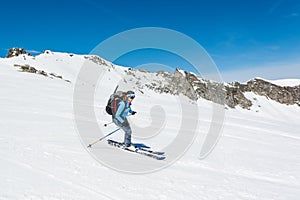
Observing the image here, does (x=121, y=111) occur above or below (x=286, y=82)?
below

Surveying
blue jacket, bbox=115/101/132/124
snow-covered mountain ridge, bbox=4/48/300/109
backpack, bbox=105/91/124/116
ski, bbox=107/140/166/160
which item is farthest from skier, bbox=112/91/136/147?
snow-covered mountain ridge, bbox=4/48/300/109

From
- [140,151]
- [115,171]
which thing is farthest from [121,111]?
[115,171]

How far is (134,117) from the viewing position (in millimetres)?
18297

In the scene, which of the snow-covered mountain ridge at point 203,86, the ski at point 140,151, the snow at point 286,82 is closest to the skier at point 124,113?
the ski at point 140,151

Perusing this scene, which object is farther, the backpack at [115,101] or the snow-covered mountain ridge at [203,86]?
the snow-covered mountain ridge at [203,86]

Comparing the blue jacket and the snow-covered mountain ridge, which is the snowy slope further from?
the snow-covered mountain ridge

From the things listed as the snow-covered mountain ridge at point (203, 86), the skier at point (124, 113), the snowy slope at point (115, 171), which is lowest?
the snowy slope at point (115, 171)

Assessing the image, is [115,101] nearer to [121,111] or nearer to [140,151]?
[121,111]

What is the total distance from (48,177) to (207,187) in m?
3.88

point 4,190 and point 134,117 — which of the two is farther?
point 134,117

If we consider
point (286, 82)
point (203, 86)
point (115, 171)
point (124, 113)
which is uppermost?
point (286, 82)

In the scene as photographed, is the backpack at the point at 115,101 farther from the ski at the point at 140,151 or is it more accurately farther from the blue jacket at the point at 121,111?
the ski at the point at 140,151

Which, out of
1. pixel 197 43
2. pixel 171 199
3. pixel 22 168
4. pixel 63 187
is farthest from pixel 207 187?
pixel 197 43

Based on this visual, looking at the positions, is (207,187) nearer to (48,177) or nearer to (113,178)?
(113,178)
